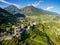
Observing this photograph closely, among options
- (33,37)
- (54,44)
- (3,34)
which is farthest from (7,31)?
(54,44)

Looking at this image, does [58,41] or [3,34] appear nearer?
[3,34]

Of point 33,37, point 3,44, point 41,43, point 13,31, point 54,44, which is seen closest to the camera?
point 3,44

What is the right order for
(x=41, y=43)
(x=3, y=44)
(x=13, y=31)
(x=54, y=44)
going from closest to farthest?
(x=3, y=44)
(x=41, y=43)
(x=54, y=44)
(x=13, y=31)

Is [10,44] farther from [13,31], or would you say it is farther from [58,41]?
[58,41]

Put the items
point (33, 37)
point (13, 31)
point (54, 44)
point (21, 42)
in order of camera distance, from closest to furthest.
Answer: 1. point (21, 42)
2. point (33, 37)
3. point (54, 44)
4. point (13, 31)

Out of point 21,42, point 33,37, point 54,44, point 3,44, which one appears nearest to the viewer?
point 3,44

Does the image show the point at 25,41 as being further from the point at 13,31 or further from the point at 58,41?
the point at 58,41

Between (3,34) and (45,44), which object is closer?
(45,44)

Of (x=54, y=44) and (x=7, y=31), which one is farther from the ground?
(x=7, y=31)

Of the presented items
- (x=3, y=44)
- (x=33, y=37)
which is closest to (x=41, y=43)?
(x=33, y=37)
